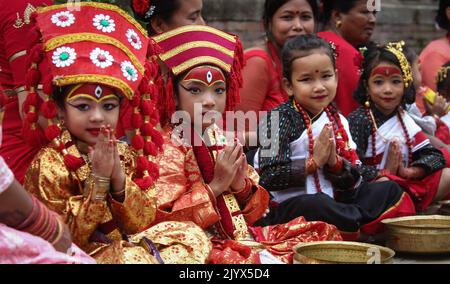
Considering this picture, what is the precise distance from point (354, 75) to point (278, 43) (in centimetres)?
66

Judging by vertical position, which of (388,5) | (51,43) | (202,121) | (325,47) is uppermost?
(388,5)

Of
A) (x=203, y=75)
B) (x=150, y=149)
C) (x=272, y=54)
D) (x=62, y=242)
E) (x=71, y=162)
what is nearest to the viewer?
(x=62, y=242)

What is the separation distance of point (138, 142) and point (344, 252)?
127 centimetres

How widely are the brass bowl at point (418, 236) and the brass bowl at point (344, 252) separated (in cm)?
67

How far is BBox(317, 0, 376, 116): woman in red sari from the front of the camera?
5.93 meters

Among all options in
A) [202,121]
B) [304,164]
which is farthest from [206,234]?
[304,164]

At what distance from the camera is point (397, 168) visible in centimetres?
536

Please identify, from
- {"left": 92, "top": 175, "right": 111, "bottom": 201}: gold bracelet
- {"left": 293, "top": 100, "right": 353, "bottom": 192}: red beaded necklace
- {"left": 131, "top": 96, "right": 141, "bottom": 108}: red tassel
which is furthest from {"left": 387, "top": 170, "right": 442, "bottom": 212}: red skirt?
{"left": 92, "top": 175, "right": 111, "bottom": 201}: gold bracelet

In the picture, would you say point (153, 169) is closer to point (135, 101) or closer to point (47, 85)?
point (135, 101)

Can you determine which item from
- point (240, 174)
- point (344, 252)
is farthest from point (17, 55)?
point (344, 252)

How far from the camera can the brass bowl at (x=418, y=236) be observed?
4699mm

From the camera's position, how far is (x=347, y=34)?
21.0ft
